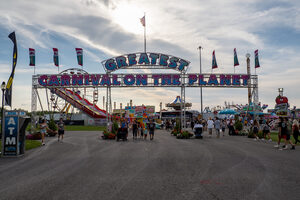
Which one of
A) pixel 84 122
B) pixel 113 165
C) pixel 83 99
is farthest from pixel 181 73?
pixel 84 122

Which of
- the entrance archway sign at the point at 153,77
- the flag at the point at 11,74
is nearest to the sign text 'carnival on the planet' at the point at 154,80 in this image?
the entrance archway sign at the point at 153,77

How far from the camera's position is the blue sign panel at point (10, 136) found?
11266 millimetres

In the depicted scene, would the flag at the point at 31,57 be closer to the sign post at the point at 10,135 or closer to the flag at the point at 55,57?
the flag at the point at 55,57

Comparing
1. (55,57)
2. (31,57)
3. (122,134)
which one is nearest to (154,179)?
(122,134)

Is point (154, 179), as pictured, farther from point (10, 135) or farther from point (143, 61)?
point (143, 61)

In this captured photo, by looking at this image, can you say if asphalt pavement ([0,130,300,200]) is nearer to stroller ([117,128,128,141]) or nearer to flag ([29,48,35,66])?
stroller ([117,128,128,141])

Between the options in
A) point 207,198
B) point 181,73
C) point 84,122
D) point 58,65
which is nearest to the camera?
point 207,198

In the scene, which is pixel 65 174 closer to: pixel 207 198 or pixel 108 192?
pixel 108 192

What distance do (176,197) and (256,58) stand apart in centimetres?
Result: 2278

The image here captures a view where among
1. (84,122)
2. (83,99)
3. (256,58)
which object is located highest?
(256,58)

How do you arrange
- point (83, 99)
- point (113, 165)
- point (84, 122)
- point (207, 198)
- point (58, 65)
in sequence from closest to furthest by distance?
point (207, 198) → point (113, 165) → point (58, 65) → point (83, 99) → point (84, 122)

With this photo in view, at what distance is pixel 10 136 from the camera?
11461 mm

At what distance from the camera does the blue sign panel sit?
1127cm

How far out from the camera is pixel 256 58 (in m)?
24.7
